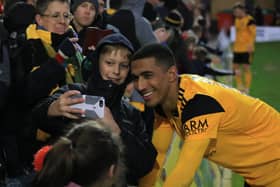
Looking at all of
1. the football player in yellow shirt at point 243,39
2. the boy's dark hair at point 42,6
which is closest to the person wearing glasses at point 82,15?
the boy's dark hair at point 42,6

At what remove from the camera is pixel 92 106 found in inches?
138

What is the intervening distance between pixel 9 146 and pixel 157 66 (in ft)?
3.67

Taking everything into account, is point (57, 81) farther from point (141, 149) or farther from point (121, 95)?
point (141, 149)

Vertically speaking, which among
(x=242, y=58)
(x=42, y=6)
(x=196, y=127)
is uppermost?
(x=42, y=6)

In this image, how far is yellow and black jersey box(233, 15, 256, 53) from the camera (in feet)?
52.9

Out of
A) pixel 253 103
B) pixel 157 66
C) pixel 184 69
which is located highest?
pixel 157 66

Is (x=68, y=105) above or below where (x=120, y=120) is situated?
above

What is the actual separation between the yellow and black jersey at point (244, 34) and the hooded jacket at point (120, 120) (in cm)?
1240

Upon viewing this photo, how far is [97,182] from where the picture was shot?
2.80m

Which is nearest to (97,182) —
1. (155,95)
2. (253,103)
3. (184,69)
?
(155,95)

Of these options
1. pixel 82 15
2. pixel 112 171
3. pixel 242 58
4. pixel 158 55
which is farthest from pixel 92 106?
pixel 242 58

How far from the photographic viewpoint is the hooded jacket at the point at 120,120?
12.3 ft

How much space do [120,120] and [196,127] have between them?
46cm

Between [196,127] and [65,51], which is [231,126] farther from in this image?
[65,51]
